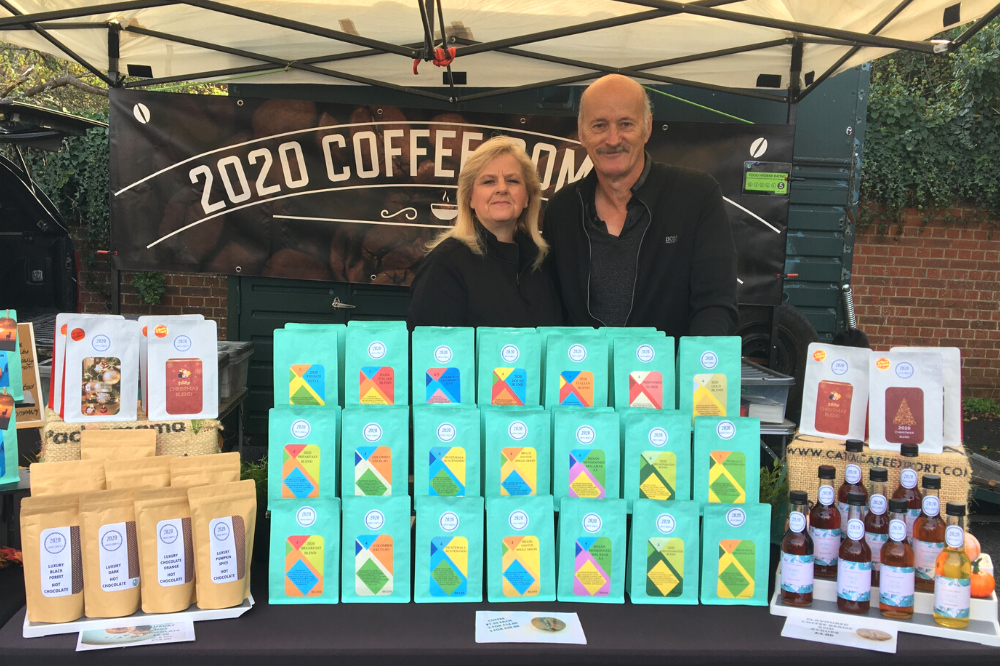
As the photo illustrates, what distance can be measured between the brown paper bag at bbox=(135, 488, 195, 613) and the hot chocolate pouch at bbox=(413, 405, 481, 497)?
0.52m

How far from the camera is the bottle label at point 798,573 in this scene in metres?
1.63

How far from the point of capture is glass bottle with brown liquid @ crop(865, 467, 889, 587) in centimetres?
166

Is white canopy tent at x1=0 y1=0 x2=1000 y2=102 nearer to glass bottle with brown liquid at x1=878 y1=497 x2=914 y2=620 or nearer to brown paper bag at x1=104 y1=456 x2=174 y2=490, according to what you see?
brown paper bag at x1=104 y1=456 x2=174 y2=490

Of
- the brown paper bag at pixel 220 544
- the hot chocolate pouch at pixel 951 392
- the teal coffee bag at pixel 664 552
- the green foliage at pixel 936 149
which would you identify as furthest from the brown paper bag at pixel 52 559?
the green foliage at pixel 936 149

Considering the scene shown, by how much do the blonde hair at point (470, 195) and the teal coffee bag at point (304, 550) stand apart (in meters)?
1.09

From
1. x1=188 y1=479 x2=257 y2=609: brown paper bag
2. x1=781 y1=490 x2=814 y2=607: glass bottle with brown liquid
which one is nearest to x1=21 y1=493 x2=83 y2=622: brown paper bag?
x1=188 y1=479 x2=257 y2=609: brown paper bag

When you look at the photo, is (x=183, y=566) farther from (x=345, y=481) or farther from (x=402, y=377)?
(x=402, y=377)

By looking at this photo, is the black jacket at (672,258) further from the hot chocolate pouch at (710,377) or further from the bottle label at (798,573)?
the bottle label at (798,573)

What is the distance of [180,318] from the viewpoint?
1.94 meters

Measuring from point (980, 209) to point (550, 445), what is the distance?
7092mm

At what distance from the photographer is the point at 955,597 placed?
1560 mm

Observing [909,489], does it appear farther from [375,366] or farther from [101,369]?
[101,369]

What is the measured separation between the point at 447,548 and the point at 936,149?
7.21 m

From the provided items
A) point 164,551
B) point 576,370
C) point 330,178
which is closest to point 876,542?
point 576,370
